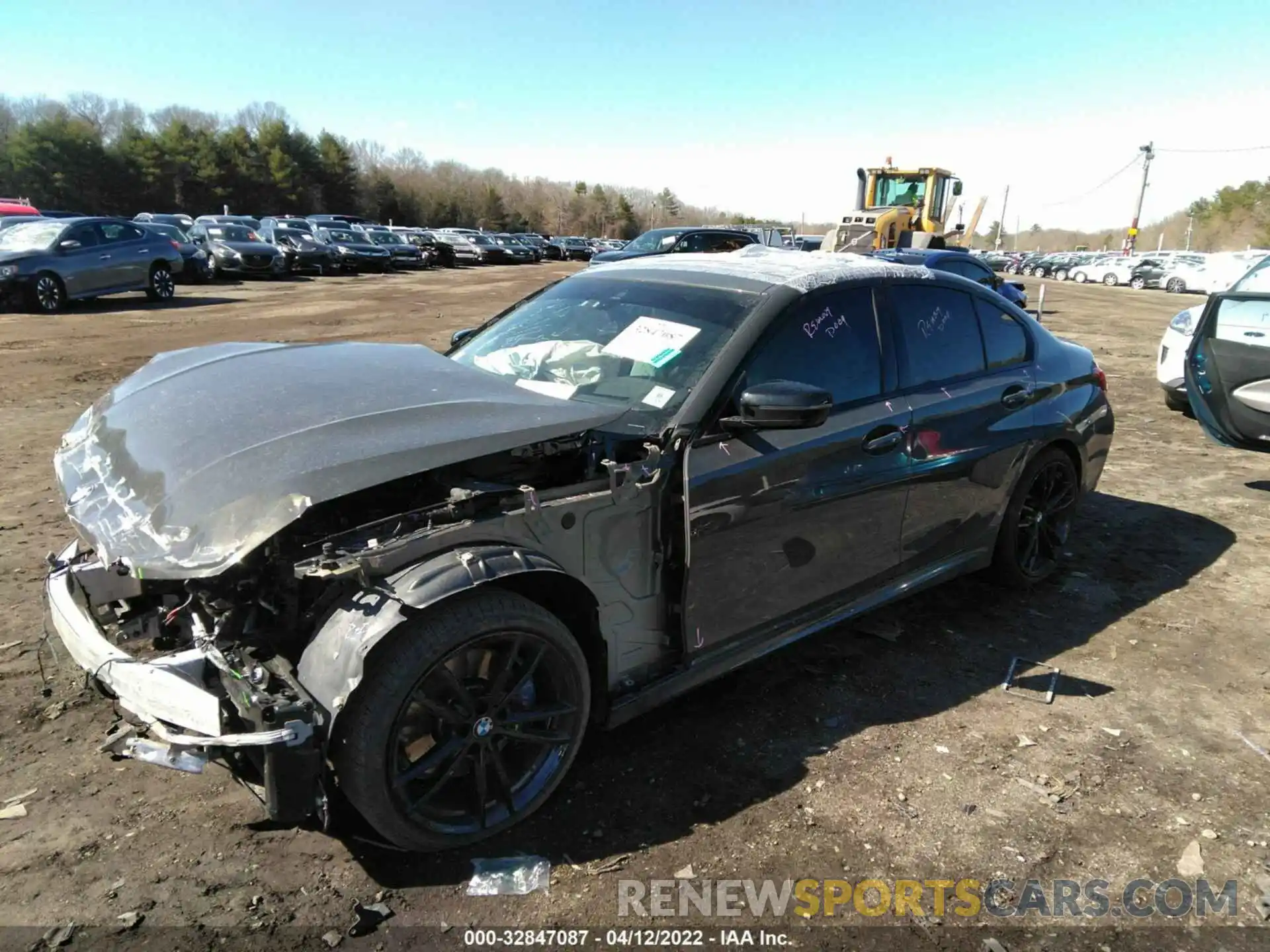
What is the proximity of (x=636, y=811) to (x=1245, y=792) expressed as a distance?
221 centimetres

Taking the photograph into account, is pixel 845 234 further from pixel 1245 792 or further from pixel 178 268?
pixel 1245 792

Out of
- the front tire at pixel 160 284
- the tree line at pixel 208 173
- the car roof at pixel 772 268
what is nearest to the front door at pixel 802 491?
the car roof at pixel 772 268

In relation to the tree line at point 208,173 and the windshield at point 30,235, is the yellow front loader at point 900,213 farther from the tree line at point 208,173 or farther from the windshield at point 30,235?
the tree line at point 208,173

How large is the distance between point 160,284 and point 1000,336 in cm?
1708

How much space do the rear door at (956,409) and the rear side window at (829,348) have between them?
0.62ft

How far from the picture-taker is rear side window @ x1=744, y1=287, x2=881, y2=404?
3.08m

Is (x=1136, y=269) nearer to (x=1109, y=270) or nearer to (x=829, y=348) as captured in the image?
(x=1109, y=270)

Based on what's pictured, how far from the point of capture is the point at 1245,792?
2.89 m

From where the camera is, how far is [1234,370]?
5.41 meters

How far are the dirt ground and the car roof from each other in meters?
1.69

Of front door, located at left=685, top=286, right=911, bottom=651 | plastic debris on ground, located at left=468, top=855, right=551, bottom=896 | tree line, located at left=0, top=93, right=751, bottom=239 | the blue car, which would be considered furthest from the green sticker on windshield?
tree line, located at left=0, top=93, right=751, bottom=239

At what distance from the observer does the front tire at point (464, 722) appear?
2143 mm

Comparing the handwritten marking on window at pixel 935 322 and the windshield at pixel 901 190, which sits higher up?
the windshield at pixel 901 190

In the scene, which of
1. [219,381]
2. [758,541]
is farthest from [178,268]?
[758,541]
